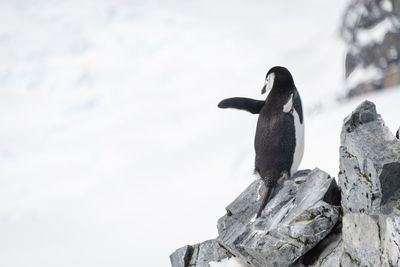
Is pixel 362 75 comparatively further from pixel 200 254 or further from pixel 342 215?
pixel 342 215

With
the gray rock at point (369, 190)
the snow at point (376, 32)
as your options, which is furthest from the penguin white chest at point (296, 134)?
the snow at point (376, 32)

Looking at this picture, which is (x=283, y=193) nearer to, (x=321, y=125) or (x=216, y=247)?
(x=216, y=247)

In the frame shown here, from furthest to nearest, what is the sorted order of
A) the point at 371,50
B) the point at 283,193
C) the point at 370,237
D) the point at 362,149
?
the point at 371,50, the point at 283,193, the point at 362,149, the point at 370,237

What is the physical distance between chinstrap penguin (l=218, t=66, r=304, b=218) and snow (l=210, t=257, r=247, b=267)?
765mm

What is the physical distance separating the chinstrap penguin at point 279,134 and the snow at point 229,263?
0.77 m

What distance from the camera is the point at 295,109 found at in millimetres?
8430

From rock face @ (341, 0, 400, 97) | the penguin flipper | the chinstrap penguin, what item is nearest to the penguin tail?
the chinstrap penguin

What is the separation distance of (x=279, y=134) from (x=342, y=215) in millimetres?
1651

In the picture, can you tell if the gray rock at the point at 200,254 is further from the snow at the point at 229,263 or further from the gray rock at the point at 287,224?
the gray rock at the point at 287,224

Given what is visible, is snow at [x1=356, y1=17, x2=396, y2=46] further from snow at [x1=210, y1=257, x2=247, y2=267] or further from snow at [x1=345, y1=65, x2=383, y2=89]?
snow at [x1=210, y1=257, x2=247, y2=267]

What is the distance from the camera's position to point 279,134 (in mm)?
8258

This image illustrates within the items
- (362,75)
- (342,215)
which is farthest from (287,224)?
(362,75)

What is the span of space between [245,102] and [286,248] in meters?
2.65

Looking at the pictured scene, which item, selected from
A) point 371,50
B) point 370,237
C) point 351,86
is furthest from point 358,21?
point 370,237
